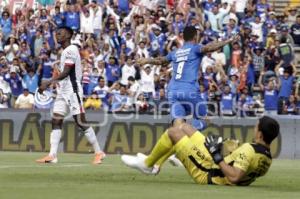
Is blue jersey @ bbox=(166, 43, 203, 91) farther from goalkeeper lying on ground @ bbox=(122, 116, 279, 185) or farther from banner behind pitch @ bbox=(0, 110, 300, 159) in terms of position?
banner behind pitch @ bbox=(0, 110, 300, 159)

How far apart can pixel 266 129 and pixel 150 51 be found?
18.1 m

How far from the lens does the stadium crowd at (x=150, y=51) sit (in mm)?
26781

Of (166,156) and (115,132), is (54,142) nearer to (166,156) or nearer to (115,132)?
(166,156)

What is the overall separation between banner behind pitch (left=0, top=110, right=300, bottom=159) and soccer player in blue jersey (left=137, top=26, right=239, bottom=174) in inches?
263

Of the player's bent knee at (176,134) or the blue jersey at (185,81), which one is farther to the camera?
the blue jersey at (185,81)

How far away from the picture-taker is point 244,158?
12.1 metres

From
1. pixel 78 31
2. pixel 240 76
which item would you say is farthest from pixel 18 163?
pixel 78 31

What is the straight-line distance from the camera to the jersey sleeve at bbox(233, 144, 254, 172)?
12.1m

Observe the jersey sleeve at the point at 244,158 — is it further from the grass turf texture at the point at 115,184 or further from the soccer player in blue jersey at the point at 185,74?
the soccer player in blue jersey at the point at 185,74

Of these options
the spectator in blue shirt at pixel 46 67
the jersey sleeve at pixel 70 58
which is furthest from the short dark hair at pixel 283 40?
the jersey sleeve at pixel 70 58

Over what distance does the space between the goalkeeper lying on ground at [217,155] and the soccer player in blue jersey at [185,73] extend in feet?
12.5

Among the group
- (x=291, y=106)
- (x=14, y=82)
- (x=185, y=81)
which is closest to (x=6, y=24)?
(x=14, y=82)

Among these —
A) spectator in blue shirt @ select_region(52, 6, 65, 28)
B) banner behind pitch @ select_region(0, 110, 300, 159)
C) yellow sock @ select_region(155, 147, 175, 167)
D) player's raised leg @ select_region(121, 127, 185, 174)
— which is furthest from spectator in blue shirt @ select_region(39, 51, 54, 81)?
yellow sock @ select_region(155, 147, 175, 167)

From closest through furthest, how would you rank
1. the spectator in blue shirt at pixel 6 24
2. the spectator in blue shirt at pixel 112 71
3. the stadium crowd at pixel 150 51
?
the stadium crowd at pixel 150 51, the spectator in blue shirt at pixel 112 71, the spectator in blue shirt at pixel 6 24
